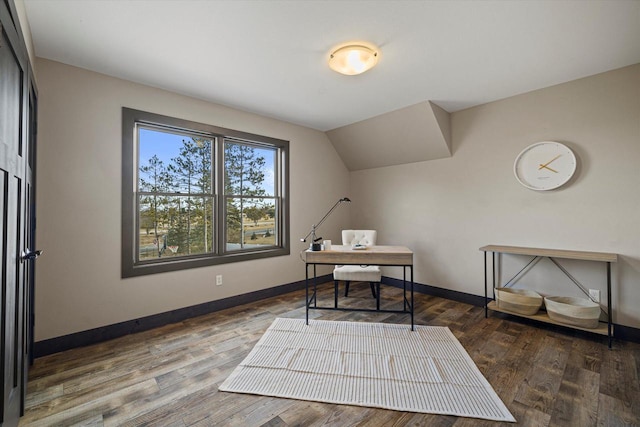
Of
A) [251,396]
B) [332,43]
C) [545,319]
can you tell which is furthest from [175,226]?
[545,319]

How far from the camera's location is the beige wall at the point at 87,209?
2.32 metres

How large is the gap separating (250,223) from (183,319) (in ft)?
4.62

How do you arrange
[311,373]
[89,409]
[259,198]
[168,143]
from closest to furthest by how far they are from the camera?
[89,409] → [311,373] → [168,143] → [259,198]

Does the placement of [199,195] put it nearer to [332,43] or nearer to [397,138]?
[332,43]

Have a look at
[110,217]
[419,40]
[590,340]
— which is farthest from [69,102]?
[590,340]

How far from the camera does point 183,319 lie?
3.03 meters

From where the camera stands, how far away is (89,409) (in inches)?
66.2

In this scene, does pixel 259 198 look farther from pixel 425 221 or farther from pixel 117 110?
pixel 425 221

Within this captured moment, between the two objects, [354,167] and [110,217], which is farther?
[354,167]

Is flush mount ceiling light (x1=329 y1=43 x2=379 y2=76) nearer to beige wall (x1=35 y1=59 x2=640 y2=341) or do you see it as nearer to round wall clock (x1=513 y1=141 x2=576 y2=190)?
beige wall (x1=35 y1=59 x2=640 y2=341)

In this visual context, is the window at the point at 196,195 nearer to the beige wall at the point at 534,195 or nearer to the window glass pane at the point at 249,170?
the window glass pane at the point at 249,170

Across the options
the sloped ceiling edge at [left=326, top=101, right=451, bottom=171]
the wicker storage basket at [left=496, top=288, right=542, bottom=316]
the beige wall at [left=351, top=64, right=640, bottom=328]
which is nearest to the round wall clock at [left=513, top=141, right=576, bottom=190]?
the beige wall at [left=351, top=64, right=640, bottom=328]

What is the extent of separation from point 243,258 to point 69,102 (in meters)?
2.31

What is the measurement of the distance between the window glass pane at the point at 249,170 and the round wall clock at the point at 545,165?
3127 millimetres
